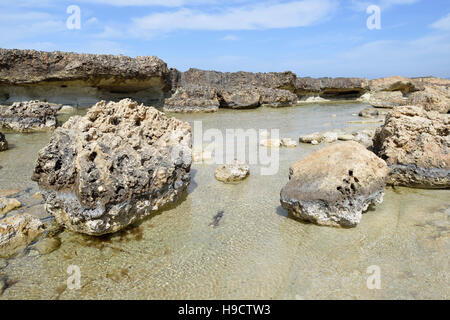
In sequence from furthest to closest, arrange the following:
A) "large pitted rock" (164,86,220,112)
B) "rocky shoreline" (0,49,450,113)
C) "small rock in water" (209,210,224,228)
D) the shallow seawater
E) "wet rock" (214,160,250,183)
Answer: "large pitted rock" (164,86,220,112)
"rocky shoreline" (0,49,450,113)
"wet rock" (214,160,250,183)
"small rock in water" (209,210,224,228)
the shallow seawater

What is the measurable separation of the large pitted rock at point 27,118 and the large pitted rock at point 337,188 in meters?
8.04

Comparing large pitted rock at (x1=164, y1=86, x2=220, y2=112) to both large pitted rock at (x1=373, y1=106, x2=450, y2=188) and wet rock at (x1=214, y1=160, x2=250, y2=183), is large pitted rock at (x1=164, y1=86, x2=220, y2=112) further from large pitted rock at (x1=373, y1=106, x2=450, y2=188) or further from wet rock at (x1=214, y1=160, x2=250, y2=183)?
large pitted rock at (x1=373, y1=106, x2=450, y2=188)

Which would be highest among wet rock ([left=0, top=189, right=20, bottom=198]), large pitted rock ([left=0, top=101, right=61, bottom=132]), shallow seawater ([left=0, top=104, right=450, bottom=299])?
large pitted rock ([left=0, top=101, right=61, bottom=132])

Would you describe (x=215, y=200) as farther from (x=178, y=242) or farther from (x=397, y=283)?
(x=397, y=283)

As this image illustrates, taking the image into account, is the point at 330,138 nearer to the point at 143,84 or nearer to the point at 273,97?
the point at 273,97

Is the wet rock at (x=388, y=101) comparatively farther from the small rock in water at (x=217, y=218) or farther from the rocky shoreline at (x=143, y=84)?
the small rock in water at (x=217, y=218)

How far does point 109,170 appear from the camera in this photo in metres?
3.11

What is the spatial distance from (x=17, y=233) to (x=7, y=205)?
920 mm

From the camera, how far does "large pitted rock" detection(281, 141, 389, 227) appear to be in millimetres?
3072

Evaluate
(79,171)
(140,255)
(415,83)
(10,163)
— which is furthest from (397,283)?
(415,83)

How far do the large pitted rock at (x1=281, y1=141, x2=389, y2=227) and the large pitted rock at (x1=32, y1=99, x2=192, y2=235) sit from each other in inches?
55.7

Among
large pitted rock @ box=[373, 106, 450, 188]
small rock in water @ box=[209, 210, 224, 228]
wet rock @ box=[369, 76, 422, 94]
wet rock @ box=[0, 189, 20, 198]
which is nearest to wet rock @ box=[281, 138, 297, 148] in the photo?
large pitted rock @ box=[373, 106, 450, 188]

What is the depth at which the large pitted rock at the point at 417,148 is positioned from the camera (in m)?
3.96

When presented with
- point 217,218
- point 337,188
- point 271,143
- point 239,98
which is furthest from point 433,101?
point 217,218
